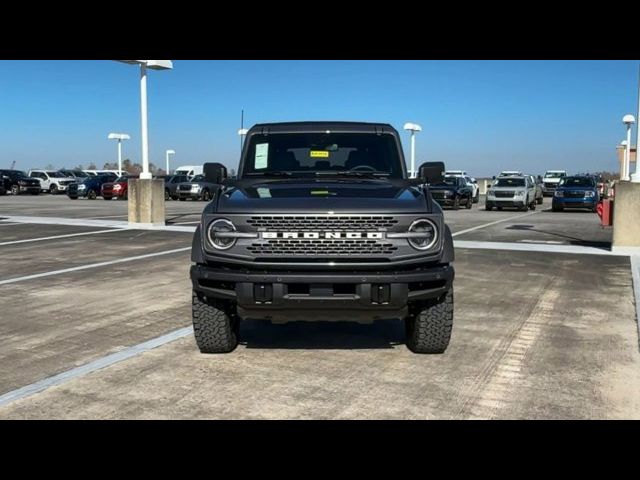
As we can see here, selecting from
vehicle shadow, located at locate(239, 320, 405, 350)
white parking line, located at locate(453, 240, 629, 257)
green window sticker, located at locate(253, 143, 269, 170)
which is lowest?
vehicle shadow, located at locate(239, 320, 405, 350)

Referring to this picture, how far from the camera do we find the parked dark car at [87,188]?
127ft

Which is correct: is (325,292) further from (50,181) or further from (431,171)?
(50,181)

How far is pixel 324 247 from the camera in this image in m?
4.57

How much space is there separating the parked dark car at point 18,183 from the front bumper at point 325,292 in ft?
147

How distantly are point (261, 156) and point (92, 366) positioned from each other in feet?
8.09

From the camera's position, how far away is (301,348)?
5.62 metres

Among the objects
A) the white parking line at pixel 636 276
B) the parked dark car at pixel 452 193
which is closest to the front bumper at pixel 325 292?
the white parking line at pixel 636 276

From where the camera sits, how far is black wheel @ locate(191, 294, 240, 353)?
508cm

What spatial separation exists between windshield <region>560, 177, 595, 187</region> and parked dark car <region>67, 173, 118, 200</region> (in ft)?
86.4

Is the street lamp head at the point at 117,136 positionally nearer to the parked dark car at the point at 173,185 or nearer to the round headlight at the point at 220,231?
the parked dark car at the point at 173,185

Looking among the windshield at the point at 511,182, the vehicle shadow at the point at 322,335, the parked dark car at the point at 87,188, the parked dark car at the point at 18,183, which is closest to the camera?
the vehicle shadow at the point at 322,335

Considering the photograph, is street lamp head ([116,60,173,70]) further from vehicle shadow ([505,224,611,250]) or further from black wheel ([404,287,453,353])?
black wheel ([404,287,453,353])

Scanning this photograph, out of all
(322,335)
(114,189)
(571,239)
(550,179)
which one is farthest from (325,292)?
(550,179)

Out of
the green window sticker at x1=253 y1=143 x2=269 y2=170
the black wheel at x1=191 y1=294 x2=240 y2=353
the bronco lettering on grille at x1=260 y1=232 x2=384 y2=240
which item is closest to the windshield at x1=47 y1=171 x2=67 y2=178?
the green window sticker at x1=253 y1=143 x2=269 y2=170
